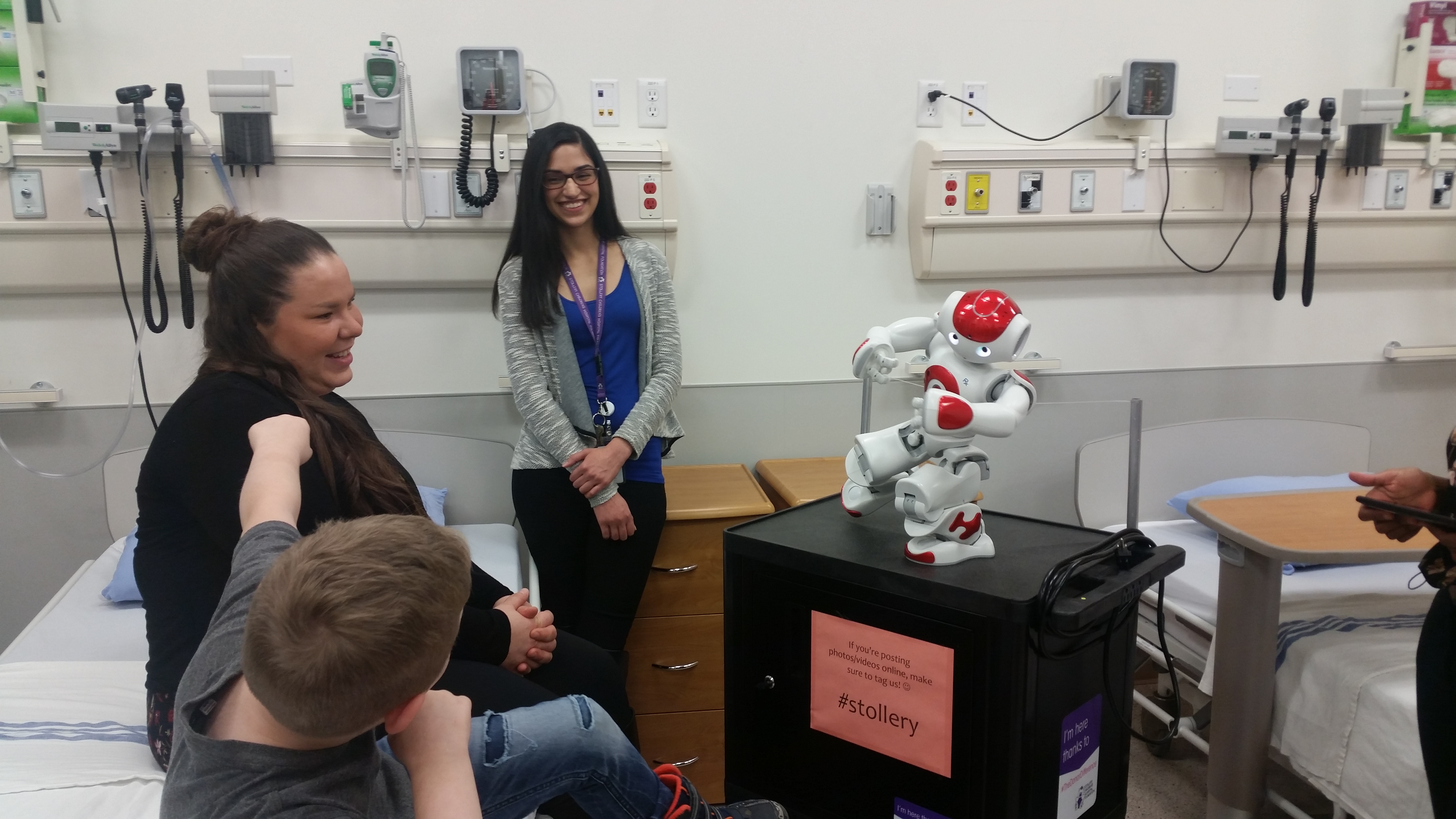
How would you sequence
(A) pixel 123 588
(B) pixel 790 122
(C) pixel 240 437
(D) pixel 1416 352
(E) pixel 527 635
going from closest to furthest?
(C) pixel 240 437
(E) pixel 527 635
(A) pixel 123 588
(B) pixel 790 122
(D) pixel 1416 352

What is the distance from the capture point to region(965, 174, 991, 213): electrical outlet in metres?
2.43

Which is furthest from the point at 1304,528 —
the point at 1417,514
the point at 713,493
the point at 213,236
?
the point at 213,236

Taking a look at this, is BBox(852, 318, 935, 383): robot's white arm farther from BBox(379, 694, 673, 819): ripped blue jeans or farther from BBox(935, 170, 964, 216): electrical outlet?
BBox(935, 170, 964, 216): electrical outlet

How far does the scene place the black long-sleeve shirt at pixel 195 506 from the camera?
1.14m

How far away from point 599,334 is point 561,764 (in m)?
1.06

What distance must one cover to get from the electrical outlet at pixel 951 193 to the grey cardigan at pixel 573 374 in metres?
0.79

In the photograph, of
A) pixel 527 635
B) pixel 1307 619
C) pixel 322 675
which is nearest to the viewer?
pixel 322 675

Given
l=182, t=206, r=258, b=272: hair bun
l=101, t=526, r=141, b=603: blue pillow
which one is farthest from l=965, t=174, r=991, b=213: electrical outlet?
l=101, t=526, r=141, b=603: blue pillow

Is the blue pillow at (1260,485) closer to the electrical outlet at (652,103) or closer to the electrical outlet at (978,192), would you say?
the electrical outlet at (978,192)

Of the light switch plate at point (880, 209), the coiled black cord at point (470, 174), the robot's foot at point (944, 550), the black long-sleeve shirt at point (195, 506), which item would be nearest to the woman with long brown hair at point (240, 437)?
the black long-sleeve shirt at point (195, 506)

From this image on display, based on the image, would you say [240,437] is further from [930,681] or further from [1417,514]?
[1417,514]

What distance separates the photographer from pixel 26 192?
2123 mm

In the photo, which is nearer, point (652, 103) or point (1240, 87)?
point (652, 103)

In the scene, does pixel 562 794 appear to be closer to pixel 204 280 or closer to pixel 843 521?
pixel 843 521
